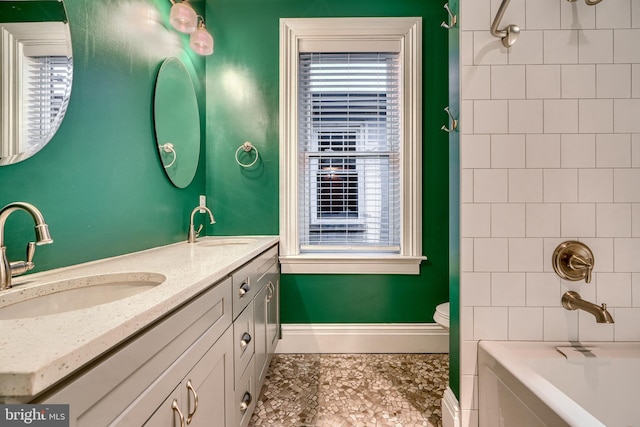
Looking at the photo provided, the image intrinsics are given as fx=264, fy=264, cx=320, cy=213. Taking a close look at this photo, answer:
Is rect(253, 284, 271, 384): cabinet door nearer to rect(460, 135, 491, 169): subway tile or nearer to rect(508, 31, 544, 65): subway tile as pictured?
rect(460, 135, 491, 169): subway tile

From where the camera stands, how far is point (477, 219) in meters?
1.17

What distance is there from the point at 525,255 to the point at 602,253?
12.4 inches

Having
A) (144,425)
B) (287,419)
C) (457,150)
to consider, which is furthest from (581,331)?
(144,425)

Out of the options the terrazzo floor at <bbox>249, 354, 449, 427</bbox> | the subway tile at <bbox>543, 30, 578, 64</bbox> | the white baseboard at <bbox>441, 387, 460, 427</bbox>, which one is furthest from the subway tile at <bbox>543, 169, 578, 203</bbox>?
the terrazzo floor at <bbox>249, 354, 449, 427</bbox>

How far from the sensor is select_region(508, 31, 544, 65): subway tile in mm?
1146

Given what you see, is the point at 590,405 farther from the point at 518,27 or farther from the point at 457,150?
the point at 518,27

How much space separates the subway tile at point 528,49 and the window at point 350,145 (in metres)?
0.87

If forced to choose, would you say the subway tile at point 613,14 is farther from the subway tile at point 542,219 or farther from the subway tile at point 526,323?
the subway tile at point 526,323

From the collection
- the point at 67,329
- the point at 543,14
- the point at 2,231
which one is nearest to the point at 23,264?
the point at 2,231

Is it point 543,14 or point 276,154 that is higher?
point 543,14

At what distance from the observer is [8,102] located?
0.78 metres

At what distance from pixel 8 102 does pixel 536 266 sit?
198cm

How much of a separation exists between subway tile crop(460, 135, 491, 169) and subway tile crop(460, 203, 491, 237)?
18 centimetres

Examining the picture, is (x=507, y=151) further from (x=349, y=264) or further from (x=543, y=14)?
(x=349, y=264)
